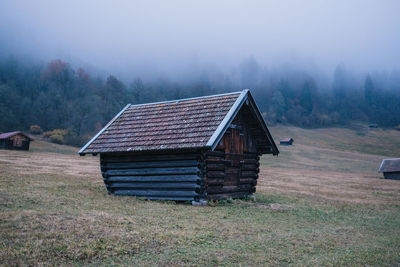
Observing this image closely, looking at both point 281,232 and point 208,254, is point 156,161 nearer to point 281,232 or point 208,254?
point 281,232

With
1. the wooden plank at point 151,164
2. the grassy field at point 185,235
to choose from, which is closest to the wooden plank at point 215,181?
the grassy field at point 185,235

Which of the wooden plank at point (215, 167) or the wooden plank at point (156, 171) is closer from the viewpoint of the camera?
the wooden plank at point (156, 171)

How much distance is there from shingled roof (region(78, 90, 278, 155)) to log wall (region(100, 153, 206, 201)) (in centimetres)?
76

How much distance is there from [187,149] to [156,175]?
8.58 ft

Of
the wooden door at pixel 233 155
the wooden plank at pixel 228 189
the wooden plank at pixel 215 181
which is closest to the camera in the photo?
the wooden plank at pixel 215 181

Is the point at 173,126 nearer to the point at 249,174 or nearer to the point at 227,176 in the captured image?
the point at 227,176

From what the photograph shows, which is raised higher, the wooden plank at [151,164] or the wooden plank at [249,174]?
the wooden plank at [151,164]

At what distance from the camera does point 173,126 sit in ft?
58.5

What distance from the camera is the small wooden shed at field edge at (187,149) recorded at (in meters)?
16.3

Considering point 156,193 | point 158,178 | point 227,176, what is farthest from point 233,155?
point 156,193

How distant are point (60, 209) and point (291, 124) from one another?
156207mm

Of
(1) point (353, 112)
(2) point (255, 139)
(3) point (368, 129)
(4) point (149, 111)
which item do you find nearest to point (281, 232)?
(2) point (255, 139)

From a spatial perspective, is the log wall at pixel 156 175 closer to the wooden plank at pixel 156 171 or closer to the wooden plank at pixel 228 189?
the wooden plank at pixel 156 171

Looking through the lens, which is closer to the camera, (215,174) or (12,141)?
(215,174)
